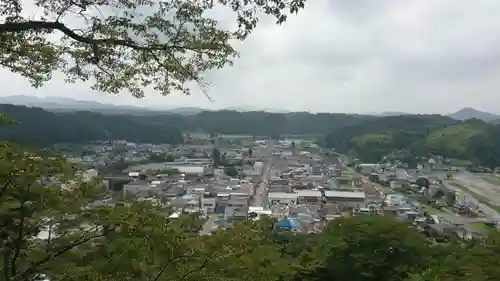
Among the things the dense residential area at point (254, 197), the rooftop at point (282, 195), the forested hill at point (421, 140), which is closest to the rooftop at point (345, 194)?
the dense residential area at point (254, 197)

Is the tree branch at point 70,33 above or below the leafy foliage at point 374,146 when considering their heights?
above

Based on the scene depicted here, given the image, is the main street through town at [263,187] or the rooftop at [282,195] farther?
the rooftop at [282,195]

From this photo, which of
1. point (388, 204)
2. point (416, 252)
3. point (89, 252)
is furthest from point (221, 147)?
point (89, 252)

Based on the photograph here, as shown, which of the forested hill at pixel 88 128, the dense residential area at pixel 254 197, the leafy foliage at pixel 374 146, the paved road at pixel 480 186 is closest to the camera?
the dense residential area at pixel 254 197

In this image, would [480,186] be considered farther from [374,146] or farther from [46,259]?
[46,259]

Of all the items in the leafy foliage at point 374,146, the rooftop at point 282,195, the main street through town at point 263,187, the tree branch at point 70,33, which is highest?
the tree branch at point 70,33

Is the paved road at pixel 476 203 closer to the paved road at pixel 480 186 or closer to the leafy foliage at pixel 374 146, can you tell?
the paved road at pixel 480 186

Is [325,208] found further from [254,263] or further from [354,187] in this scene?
[254,263]

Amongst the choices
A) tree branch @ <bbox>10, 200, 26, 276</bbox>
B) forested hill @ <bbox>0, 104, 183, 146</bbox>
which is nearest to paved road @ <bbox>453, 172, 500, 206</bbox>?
forested hill @ <bbox>0, 104, 183, 146</bbox>
